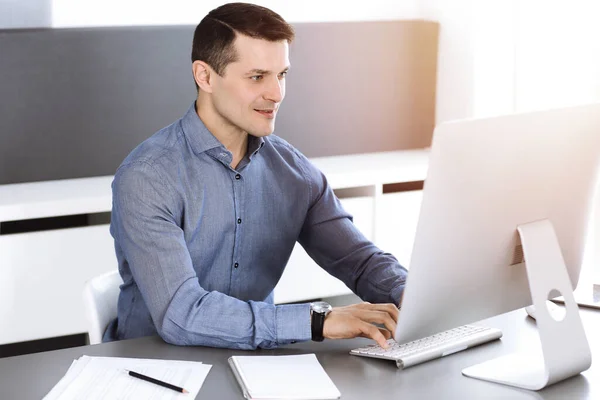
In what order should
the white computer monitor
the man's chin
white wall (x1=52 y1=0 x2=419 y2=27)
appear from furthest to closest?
1. white wall (x1=52 y1=0 x2=419 y2=27)
2. the man's chin
3. the white computer monitor

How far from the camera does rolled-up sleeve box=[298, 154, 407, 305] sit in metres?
2.18

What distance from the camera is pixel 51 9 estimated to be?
3.57m

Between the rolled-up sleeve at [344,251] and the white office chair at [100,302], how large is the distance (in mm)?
503

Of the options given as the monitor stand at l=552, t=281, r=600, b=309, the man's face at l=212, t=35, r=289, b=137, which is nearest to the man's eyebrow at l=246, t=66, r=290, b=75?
the man's face at l=212, t=35, r=289, b=137

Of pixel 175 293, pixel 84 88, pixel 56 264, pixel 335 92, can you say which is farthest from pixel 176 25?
pixel 175 293

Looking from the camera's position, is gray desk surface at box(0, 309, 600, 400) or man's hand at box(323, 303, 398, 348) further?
man's hand at box(323, 303, 398, 348)

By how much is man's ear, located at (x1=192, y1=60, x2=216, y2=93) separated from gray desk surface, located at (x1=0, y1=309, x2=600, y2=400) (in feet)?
2.11

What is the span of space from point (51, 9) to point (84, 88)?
350 millimetres

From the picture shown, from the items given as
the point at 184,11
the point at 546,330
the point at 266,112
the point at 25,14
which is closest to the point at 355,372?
the point at 546,330

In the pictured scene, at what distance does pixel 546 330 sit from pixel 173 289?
2.42 ft

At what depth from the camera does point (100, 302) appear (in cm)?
211

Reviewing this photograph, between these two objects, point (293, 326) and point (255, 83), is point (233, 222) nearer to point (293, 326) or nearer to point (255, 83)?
point (255, 83)

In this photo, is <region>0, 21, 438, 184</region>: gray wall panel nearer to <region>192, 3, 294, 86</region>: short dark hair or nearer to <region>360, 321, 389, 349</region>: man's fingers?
<region>192, 3, 294, 86</region>: short dark hair

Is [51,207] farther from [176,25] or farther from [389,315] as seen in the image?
[389,315]
